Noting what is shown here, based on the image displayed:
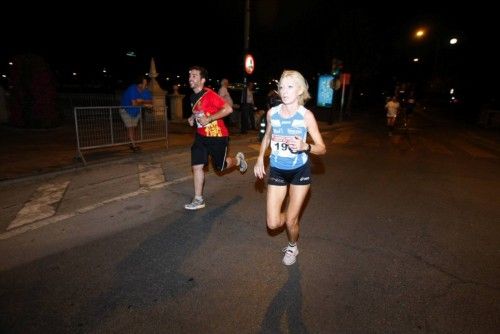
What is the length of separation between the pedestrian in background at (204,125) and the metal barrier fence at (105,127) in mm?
3573

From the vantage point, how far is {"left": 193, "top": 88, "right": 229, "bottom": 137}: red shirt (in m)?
5.05

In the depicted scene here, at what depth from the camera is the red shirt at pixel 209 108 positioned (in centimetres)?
505

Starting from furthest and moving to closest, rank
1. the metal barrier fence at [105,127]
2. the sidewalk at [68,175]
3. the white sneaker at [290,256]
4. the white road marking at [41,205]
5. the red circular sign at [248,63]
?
the red circular sign at [248,63], the metal barrier fence at [105,127], the sidewalk at [68,175], the white road marking at [41,205], the white sneaker at [290,256]

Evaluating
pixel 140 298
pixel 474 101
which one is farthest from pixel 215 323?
pixel 474 101

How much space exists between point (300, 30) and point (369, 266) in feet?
93.0

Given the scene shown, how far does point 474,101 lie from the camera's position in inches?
1288

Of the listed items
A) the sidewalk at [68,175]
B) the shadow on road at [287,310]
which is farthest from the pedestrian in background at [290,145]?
the sidewalk at [68,175]

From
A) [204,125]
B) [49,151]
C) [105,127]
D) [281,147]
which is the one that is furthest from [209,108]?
[49,151]

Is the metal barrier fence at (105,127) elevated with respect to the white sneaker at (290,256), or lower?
elevated

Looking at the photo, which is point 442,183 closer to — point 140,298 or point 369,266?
point 369,266

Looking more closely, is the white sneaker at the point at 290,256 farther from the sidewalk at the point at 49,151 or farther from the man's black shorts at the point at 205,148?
the sidewalk at the point at 49,151

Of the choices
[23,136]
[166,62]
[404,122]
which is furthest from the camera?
[166,62]

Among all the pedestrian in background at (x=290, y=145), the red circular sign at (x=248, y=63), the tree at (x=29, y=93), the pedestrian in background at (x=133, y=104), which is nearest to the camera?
the pedestrian in background at (x=290, y=145)

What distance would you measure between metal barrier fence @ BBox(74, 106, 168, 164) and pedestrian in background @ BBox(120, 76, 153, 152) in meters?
0.12
